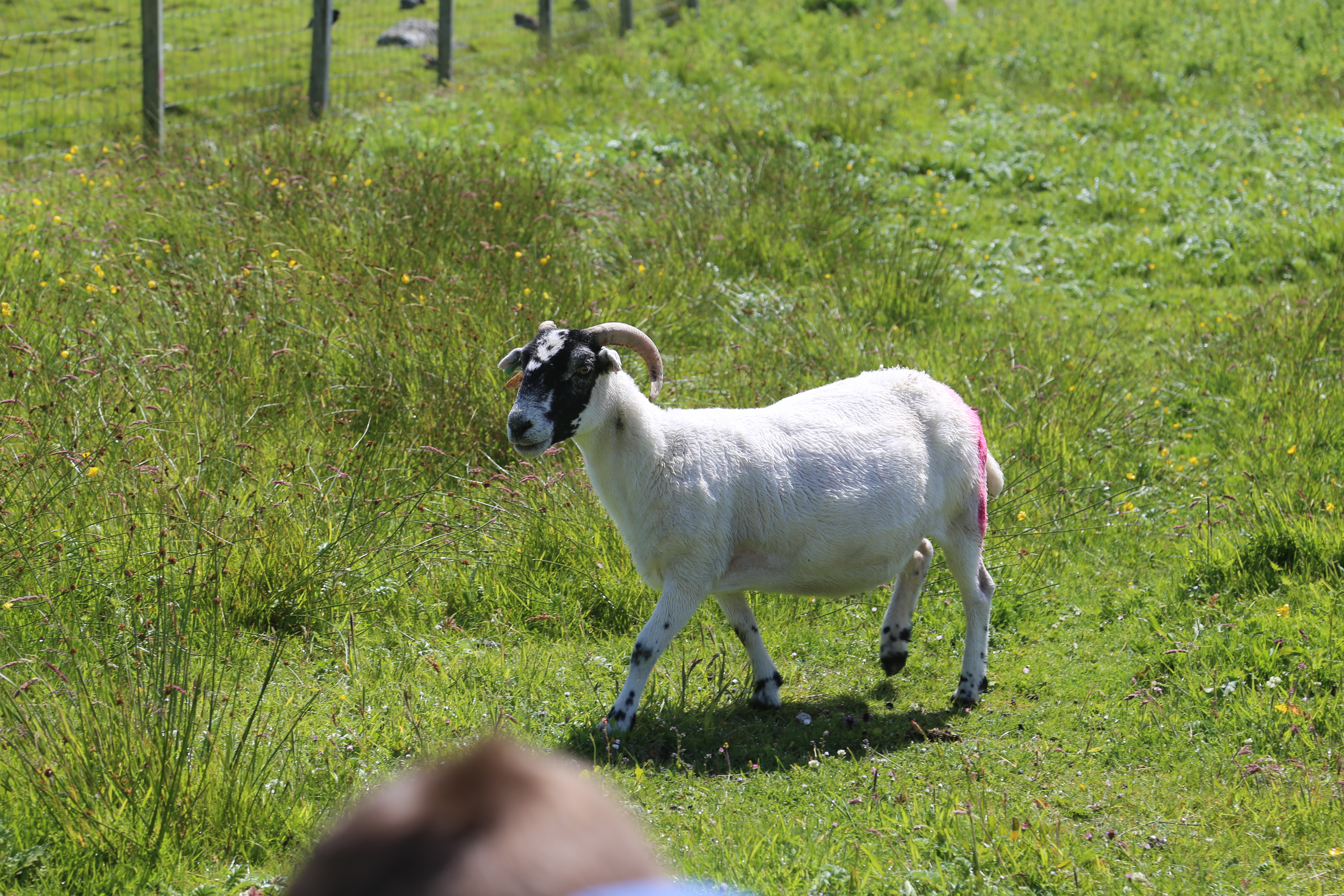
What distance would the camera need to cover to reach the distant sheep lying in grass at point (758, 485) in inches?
191

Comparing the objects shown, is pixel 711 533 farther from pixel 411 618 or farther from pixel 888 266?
pixel 888 266

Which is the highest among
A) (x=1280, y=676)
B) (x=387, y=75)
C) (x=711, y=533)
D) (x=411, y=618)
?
A: (x=387, y=75)

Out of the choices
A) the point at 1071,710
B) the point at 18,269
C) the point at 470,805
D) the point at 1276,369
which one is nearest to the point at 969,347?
the point at 1276,369

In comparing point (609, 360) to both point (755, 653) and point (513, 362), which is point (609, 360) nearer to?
point (513, 362)

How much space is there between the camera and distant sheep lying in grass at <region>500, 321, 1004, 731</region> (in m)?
4.86

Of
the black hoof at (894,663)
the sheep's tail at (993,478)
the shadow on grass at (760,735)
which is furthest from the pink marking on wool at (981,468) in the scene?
the shadow on grass at (760,735)

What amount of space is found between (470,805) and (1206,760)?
14.0ft

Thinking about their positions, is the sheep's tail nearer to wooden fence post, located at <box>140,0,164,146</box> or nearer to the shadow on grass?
the shadow on grass

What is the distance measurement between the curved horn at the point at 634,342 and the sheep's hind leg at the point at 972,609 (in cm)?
164

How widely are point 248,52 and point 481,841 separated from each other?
20715 mm

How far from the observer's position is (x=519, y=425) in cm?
471

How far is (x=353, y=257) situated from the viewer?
779cm

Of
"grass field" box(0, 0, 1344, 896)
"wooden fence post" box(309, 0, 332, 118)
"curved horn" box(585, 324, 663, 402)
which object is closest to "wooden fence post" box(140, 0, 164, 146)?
"grass field" box(0, 0, 1344, 896)

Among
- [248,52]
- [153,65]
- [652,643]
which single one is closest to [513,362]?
[652,643]
